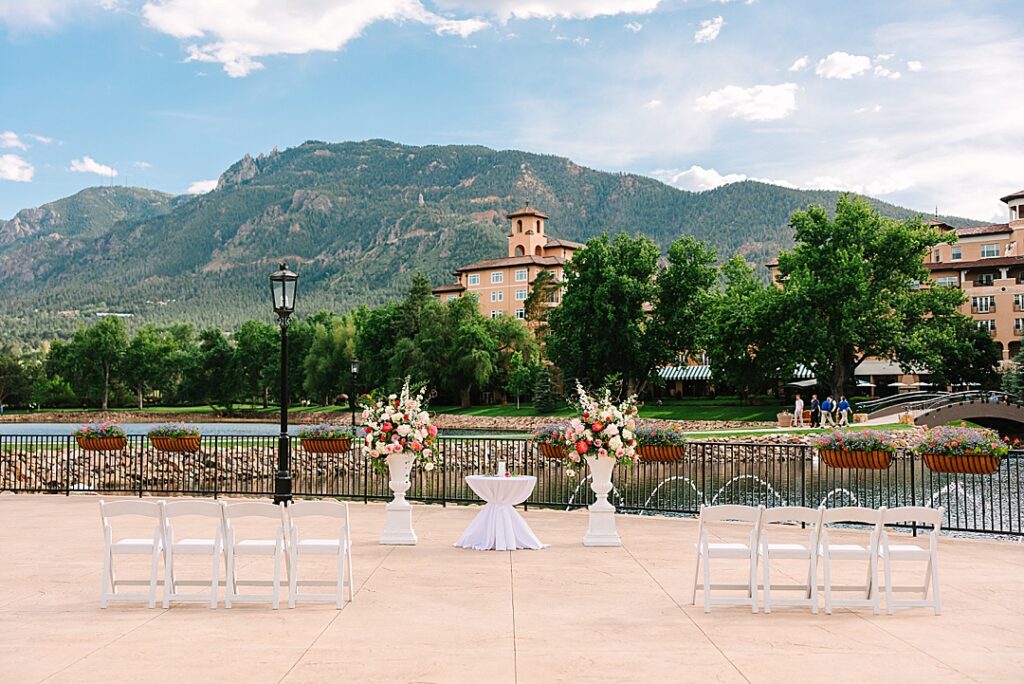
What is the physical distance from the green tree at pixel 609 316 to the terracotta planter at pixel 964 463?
2077 inches

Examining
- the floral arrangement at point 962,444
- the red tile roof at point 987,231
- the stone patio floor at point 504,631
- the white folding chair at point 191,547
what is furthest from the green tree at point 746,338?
the white folding chair at point 191,547

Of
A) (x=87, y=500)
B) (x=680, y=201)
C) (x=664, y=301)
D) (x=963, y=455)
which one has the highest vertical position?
(x=680, y=201)

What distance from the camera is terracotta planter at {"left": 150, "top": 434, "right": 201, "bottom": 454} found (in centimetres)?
2186

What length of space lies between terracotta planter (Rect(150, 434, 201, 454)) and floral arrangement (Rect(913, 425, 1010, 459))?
50.6 feet

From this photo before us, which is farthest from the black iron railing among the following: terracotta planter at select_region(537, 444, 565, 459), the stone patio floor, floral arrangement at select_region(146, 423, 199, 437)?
the stone patio floor

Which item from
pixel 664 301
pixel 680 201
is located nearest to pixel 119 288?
pixel 680 201

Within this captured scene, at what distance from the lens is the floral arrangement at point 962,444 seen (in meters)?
14.3

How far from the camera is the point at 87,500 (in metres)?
19.9

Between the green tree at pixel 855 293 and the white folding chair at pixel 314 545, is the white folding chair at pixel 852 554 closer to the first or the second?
the white folding chair at pixel 314 545

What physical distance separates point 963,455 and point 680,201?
181m

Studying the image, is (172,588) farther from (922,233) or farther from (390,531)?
(922,233)

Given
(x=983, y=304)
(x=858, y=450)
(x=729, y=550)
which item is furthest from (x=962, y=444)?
(x=983, y=304)

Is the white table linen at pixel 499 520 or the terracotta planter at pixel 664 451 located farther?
the terracotta planter at pixel 664 451

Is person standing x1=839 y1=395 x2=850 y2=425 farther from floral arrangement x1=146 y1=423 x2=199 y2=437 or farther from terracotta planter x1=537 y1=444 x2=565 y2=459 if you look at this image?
floral arrangement x1=146 y1=423 x2=199 y2=437
